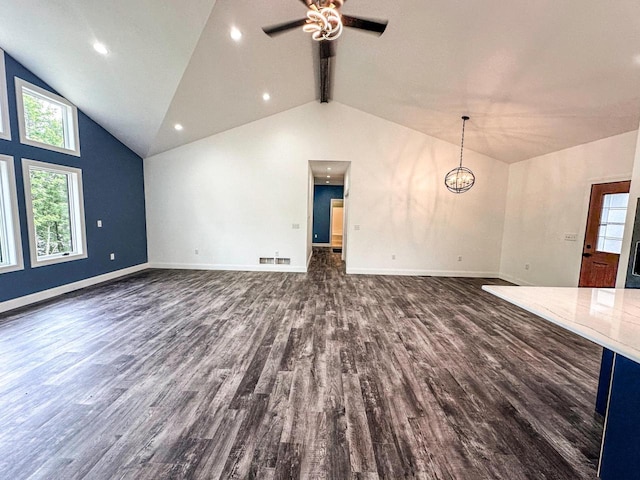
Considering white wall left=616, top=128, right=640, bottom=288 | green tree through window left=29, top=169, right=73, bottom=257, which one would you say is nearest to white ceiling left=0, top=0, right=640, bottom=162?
white wall left=616, top=128, right=640, bottom=288

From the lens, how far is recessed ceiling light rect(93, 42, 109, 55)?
11.3 ft

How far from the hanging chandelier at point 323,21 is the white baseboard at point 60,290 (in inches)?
206

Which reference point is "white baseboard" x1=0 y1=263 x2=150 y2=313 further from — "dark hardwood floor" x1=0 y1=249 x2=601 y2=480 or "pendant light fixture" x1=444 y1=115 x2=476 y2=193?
"pendant light fixture" x1=444 y1=115 x2=476 y2=193

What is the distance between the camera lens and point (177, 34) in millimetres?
3367

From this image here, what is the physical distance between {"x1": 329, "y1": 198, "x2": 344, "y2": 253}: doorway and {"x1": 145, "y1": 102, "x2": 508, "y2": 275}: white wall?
437cm

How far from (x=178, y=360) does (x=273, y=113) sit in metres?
5.49

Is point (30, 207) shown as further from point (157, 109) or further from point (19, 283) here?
point (157, 109)

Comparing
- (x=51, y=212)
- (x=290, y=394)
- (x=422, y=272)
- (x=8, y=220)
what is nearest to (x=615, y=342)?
(x=290, y=394)

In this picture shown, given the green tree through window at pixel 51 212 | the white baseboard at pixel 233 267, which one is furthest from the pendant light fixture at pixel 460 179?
the green tree through window at pixel 51 212

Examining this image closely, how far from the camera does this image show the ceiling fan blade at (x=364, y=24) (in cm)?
257

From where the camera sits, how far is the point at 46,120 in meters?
4.25

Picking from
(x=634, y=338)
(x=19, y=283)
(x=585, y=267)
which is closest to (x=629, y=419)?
A: (x=634, y=338)

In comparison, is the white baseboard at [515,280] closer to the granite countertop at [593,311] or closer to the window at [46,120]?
the granite countertop at [593,311]

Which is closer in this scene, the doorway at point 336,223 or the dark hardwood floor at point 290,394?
the dark hardwood floor at point 290,394
